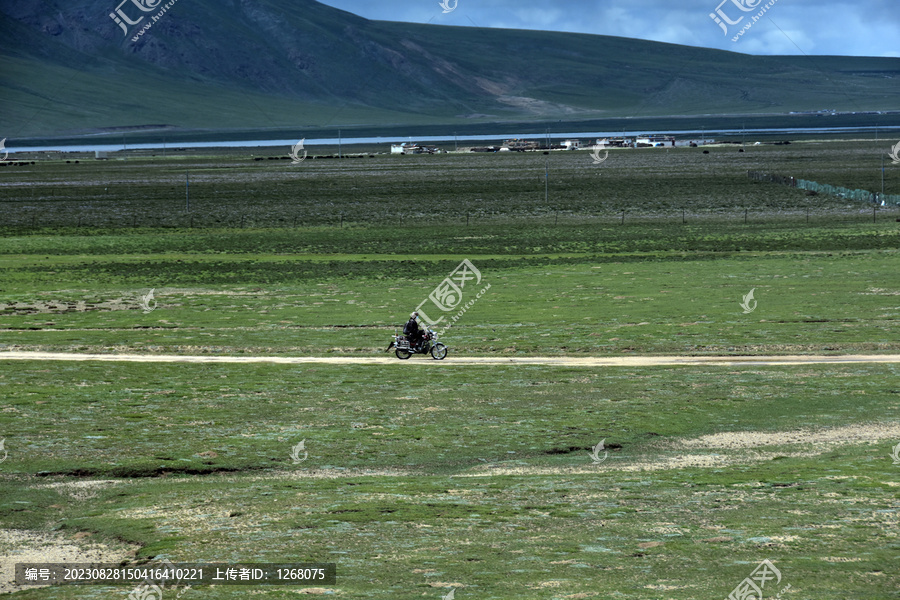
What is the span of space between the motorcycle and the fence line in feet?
266

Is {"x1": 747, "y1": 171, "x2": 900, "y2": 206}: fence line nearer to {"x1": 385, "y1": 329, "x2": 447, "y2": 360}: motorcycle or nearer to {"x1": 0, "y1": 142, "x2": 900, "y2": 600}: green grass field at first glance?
{"x1": 0, "y1": 142, "x2": 900, "y2": 600}: green grass field

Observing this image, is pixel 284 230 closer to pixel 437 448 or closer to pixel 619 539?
pixel 437 448

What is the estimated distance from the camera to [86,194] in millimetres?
145500

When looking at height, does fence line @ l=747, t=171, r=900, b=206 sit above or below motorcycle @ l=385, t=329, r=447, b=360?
above

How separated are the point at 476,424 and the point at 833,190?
102 m

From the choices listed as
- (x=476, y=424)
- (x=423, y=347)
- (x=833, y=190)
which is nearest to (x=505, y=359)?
(x=423, y=347)

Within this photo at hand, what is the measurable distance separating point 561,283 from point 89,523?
1770 inches

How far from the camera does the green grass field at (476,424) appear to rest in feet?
65.0

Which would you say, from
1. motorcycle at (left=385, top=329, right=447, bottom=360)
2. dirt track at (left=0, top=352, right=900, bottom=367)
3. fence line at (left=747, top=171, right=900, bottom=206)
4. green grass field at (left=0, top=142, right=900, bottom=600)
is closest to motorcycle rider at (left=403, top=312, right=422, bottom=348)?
motorcycle at (left=385, top=329, right=447, bottom=360)

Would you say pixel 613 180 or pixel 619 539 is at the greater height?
pixel 613 180

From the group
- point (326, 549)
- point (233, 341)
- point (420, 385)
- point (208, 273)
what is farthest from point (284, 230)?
point (326, 549)

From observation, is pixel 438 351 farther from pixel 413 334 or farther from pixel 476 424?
pixel 476 424

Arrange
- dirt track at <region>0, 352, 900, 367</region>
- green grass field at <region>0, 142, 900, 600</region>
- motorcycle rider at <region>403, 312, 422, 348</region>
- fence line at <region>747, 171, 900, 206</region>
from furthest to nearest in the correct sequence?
fence line at <region>747, 171, 900, 206</region> → motorcycle rider at <region>403, 312, 422, 348</region> → dirt track at <region>0, 352, 900, 367</region> → green grass field at <region>0, 142, 900, 600</region>

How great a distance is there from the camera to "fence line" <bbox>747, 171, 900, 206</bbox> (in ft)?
364
